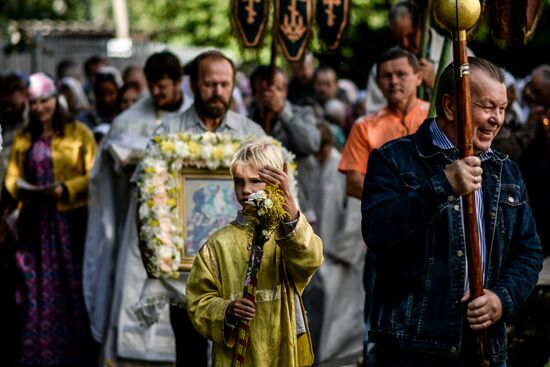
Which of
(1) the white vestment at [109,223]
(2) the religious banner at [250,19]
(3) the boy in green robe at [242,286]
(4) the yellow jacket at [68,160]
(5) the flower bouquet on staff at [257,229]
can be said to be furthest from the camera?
(4) the yellow jacket at [68,160]

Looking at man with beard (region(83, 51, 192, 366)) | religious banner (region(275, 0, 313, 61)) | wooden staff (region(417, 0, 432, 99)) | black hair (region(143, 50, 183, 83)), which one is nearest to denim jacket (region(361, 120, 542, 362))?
wooden staff (region(417, 0, 432, 99))

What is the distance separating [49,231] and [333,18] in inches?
120

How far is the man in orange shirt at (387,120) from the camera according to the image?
7.77 meters

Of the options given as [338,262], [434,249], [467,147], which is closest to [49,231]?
[338,262]

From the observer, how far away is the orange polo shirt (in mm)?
7867

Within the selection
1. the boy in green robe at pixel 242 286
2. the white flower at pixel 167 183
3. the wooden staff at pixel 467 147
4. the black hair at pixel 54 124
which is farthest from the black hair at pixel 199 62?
the wooden staff at pixel 467 147

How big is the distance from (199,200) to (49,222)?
3036 millimetres

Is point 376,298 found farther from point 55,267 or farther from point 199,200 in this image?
point 55,267

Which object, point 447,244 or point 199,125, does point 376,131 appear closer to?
point 199,125

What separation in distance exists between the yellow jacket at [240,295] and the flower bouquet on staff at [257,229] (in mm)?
79

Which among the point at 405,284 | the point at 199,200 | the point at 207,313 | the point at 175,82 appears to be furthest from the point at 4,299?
the point at 405,284

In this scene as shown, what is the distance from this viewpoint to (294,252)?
17.7 ft

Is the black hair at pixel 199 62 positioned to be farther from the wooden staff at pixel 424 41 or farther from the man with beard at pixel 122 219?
the wooden staff at pixel 424 41

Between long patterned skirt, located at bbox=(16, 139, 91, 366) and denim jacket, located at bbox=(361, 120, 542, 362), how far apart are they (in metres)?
5.41
